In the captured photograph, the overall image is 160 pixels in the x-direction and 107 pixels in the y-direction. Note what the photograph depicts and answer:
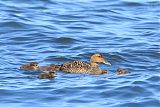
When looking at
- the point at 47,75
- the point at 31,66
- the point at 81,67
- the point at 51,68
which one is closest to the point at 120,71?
the point at 81,67

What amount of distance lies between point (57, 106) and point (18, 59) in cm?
302

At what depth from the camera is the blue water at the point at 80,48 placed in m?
13.0

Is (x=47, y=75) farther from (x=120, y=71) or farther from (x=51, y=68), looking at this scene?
(x=120, y=71)

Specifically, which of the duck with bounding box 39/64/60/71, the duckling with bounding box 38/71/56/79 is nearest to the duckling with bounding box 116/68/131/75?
the duck with bounding box 39/64/60/71

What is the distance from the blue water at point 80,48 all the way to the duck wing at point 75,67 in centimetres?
12

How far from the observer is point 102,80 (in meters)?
13.8

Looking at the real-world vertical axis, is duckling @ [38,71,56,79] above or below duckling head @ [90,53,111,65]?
below

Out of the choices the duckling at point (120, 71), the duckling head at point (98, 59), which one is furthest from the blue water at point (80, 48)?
the duckling head at point (98, 59)

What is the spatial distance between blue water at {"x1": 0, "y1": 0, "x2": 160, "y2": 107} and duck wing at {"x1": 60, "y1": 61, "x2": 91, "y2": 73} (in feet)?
0.38

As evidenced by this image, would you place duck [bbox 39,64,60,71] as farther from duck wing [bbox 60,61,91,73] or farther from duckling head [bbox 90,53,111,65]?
duckling head [bbox 90,53,111,65]

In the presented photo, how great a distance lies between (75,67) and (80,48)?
231 centimetres

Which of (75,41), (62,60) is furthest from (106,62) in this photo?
(75,41)

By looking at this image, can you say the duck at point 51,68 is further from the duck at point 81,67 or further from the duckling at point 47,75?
the duckling at point 47,75

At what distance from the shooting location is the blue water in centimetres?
1295
